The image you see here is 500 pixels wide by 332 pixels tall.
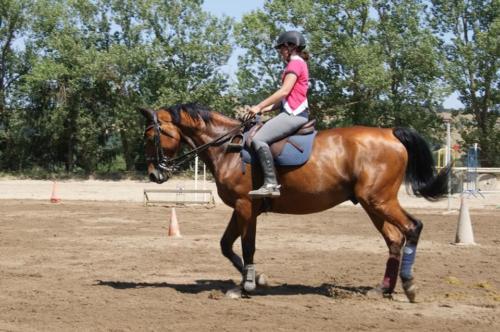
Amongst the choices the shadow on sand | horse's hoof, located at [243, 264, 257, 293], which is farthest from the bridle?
horse's hoof, located at [243, 264, 257, 293]

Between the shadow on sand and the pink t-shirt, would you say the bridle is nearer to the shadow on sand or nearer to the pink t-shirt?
the pink t-shirt

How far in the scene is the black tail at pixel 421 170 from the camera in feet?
29.3

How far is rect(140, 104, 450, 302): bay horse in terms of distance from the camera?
28.1 ft

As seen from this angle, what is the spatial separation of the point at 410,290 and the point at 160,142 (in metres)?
3.74

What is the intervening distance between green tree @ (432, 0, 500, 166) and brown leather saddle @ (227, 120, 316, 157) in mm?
35024

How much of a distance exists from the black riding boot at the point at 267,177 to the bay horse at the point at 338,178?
30 centimetres

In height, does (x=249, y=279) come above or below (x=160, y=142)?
below

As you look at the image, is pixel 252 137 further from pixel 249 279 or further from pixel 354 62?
pixel 354 62

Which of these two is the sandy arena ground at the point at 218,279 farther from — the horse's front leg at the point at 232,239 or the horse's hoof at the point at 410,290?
the horse's front leg at the point at 232,239

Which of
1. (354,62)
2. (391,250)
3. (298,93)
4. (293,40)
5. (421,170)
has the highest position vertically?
(354,62)

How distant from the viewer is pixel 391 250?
8.77m

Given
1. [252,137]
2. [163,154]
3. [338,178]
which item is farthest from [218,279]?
[338,178]

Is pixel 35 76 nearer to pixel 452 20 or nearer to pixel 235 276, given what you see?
pixel 452 20

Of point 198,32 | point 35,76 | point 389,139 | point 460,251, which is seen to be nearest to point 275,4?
point 198,32
